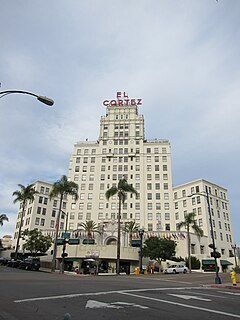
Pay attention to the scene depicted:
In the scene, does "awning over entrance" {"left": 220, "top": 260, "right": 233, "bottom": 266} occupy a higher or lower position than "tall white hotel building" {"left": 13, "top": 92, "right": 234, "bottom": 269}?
lower

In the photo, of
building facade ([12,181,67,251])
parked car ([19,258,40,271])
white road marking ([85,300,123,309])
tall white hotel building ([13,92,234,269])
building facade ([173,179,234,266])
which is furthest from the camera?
building facade ([12,181,67,251])

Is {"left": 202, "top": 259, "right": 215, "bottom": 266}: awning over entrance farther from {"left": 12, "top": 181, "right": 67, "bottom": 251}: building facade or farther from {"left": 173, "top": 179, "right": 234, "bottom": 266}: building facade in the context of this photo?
{"left": 12, "top": 181, "right": 67, "bottom": 251}: building facade

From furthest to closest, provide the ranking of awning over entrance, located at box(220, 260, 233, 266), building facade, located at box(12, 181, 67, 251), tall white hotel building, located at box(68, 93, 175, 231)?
1. building facade, located at box(12, 181, 67, 251)
2. tall white hotel building, located at box(68, 93, 175, 231)
3. awning over entrance, located at box(220, 260, 233, 266)

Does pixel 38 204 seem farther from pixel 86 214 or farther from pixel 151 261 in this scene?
pixel 151 261

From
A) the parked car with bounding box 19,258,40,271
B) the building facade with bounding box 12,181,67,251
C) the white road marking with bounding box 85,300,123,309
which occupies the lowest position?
the white road marking with bounding box 85,300,123,309

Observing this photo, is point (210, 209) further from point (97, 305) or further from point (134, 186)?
point (97, 305)

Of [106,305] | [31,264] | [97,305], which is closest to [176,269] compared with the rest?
[31,264]

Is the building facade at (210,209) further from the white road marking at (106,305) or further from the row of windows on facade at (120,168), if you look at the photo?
the white road marking at (106,305)

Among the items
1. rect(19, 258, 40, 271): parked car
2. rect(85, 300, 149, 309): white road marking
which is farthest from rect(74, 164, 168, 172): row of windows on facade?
rect(85, 300, 149, 309): white road marking

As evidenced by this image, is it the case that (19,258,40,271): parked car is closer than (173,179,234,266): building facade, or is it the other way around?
(19,258,40,271): parked car

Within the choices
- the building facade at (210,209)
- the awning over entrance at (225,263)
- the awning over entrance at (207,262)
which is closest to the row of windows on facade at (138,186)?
the building facade at (210,209)

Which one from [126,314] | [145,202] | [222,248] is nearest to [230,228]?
[222,248]

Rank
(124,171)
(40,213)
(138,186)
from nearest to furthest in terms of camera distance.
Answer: (138,186) < (40,213) < (124,171)

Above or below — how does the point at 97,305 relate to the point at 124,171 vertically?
below
